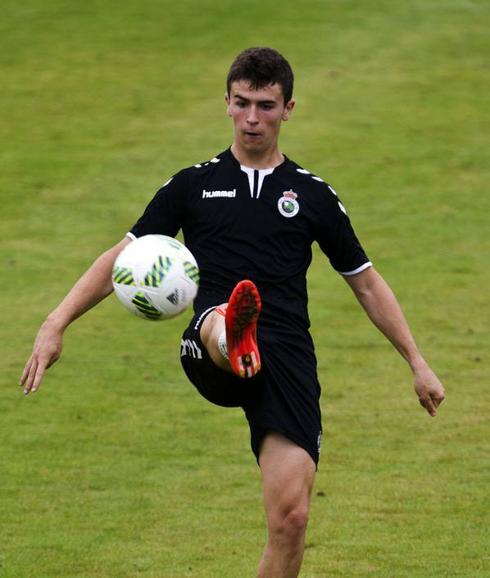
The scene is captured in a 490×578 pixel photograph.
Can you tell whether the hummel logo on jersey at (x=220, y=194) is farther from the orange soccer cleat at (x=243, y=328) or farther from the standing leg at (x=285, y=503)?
the standing leg at (x=285, y=503)

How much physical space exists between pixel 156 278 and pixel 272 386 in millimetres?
873

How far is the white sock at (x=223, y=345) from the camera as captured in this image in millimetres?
7137

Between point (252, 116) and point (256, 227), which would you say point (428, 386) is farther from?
point (252, 116)

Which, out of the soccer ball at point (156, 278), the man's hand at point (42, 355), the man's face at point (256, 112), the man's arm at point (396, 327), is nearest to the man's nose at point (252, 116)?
the man's face at point (256, 112)

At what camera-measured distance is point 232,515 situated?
413 inches

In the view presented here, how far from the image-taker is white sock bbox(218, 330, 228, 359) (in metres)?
7.14

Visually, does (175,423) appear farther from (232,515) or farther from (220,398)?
(220,398)

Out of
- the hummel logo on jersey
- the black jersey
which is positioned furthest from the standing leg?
the hummel logo on jersey

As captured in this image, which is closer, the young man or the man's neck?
the young man

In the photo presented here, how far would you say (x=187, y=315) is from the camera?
17.1 meters

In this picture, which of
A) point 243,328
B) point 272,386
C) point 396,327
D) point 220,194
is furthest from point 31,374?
point 396,327

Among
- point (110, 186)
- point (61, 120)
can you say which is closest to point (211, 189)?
point (110, 186)

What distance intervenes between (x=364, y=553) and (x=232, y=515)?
1.25 metres

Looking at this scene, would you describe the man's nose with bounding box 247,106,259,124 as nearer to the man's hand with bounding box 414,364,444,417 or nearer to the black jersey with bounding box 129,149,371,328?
the black jersey with bounding box 129,149,371,328
